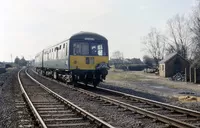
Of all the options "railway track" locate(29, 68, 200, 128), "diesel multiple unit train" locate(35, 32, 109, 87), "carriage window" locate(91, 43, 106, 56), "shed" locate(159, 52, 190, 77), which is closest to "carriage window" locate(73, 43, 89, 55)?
"diesel multiple unit train" locate(35, 32, 109, 87)

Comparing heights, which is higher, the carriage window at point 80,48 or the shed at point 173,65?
the carriage window at point 80,48

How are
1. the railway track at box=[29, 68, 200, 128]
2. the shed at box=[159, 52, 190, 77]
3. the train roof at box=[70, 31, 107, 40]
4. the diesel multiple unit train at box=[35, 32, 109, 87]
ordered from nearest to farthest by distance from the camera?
the railway track at box=[29, 68, 200, 128] < the diesel multiple unit train at box=[35, 32, 109, 87] < the train roof at box=[70, 31, 107, 40] < the shed at box=[159, 52, 190, 77]

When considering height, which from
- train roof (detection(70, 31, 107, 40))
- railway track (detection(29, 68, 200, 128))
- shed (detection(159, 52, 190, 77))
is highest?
train roof (detection(70, 31, 107, 40))

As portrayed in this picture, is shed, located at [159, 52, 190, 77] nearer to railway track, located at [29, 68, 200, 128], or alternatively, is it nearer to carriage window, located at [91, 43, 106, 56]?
carriage window, located at [91, 43, 106, 56]

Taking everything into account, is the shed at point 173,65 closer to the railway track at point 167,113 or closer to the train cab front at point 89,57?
the train cab front at point 89,57

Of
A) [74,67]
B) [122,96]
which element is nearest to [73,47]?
[74,67]

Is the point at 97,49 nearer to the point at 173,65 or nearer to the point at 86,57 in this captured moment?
the point at 86,57

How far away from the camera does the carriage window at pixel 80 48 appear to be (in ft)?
58.7

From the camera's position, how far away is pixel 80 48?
18.1 m

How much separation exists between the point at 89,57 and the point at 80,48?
0.82 m

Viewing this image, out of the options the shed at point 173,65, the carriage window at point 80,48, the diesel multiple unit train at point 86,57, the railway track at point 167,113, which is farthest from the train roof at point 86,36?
the shed at point 173,65

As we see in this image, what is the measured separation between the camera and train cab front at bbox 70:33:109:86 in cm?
1778

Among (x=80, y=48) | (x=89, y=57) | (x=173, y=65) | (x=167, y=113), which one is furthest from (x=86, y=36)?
(x=173, y=65)

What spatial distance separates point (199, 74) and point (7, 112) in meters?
25.4
